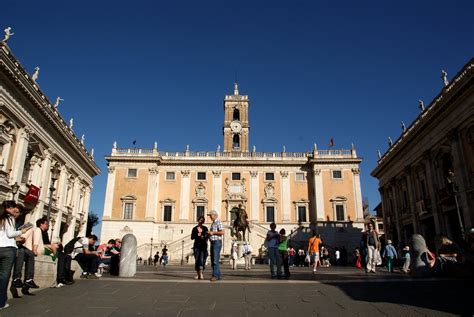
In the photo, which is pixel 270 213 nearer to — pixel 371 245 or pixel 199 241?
pixel 371 245

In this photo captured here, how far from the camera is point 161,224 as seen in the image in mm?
41500

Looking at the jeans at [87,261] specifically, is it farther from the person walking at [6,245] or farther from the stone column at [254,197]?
the stone column at [254,197]

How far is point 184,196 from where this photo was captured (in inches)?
1684

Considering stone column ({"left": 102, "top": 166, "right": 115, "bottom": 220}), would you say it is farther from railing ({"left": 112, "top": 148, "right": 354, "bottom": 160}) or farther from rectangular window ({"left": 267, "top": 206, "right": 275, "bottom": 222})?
rectangular window ({"left": 267, "top": 206, "right": 275, "bottom": 222})

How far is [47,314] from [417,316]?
5.14 meters

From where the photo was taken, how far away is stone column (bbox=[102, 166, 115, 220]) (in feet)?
135

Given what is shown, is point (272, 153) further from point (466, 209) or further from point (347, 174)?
point (466, 209)

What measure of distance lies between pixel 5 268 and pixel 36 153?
A: 22.2m

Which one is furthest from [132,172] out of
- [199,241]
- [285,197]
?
[199,241]

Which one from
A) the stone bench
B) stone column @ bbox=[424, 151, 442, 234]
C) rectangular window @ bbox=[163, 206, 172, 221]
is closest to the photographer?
the stone bench

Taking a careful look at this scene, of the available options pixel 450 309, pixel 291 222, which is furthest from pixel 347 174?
pixel 450 309

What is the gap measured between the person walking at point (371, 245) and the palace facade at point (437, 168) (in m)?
9.82

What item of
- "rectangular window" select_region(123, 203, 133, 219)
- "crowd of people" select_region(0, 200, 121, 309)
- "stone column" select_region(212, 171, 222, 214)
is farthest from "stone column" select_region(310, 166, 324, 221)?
"crowd of people" select_region(0, 200, 121, 309)

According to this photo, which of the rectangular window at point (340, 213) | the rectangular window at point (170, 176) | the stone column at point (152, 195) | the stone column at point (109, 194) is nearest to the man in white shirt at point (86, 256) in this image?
the stone column at point (152, 195)
